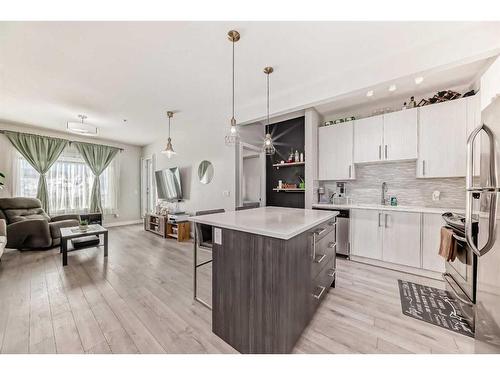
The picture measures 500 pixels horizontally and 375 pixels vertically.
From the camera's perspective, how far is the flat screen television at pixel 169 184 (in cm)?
518

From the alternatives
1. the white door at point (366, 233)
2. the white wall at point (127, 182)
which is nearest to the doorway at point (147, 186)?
the white wall at point (127, 182)

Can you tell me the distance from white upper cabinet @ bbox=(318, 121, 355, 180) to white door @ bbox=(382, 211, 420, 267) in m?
0.87

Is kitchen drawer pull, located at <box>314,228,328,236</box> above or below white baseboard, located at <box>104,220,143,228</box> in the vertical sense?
above

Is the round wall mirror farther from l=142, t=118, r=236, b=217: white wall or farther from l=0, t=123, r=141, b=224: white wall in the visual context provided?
l=0, t=123, r=141, b=224: white wall

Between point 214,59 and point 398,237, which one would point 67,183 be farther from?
point 398,237

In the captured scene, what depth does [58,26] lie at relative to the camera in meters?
1.76

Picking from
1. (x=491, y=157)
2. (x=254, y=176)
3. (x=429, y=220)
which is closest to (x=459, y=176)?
(x=429, y=220)

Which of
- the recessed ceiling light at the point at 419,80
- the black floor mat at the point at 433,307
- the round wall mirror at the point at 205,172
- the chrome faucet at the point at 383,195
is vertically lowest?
the black floor mat at the point at 433,307

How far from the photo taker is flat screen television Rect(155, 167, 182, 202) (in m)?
5.18

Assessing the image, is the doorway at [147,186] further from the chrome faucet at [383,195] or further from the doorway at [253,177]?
the chrome faucet at [383,195]

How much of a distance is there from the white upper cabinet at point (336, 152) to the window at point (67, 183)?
595 cm

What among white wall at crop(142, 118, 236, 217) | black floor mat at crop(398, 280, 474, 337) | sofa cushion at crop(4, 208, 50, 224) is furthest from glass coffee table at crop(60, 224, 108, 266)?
black floor mat at crop(398, 280, 474, 337)

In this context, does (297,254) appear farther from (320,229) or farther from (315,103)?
(315,103)

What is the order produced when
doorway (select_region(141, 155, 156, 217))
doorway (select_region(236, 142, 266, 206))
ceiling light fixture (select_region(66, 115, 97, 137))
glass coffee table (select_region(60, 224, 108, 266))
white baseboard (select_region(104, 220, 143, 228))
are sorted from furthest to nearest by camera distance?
doorway (select_region(141, 155, 156, 217)) < white baseboard (select_region(104, 220, 143, 228)) < doorway (select_region(236, 142, 266, 206)) < ceiling light fixture (select_region(66, 115, 97, 137)) < glass coffee table (select_region(60, 224, 108, 266))
